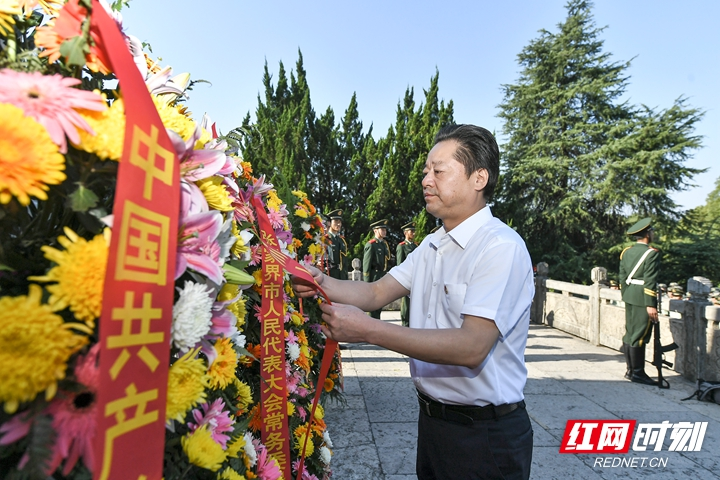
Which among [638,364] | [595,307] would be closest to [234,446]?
[638,364]

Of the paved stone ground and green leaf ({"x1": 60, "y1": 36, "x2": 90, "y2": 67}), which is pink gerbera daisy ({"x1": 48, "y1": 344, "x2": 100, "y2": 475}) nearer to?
green leaf ({"x1": 60, "y1": 36, "x2": 90, "y2": 67})

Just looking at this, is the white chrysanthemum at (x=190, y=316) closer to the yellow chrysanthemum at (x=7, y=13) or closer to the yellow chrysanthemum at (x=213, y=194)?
the yellow chrysanthemum at (x=213, y=194)

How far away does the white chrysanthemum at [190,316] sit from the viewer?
0.87 metres

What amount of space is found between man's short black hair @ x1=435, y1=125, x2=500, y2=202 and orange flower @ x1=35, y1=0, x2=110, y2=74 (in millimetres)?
1388

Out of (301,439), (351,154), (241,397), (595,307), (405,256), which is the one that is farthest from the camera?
(351,154)

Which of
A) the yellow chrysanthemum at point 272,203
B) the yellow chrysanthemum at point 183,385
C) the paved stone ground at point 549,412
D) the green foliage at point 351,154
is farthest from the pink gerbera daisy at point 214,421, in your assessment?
the green foliage at point 351,154

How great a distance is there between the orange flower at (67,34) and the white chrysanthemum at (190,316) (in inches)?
18.2

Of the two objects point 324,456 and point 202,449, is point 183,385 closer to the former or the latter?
point 202,449

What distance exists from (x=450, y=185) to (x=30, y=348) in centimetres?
158

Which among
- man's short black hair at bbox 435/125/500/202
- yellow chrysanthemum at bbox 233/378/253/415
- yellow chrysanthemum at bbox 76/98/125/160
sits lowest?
yellow chrysanthemum at bbox 233/378/253/415

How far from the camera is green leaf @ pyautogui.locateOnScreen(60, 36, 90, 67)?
0.79 m

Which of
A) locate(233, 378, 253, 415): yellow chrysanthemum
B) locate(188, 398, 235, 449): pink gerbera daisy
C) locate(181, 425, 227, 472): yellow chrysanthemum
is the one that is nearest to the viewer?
locate(181, 425, 227, 472): yellow chrysanthemum

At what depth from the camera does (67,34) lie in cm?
83

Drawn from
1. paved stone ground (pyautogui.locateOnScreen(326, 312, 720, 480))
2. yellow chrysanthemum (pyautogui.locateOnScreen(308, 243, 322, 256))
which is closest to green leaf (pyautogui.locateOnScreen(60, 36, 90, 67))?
yellow chrysanthemum (pyautogui.locateOnScreen(308, 243, 322, 256))
